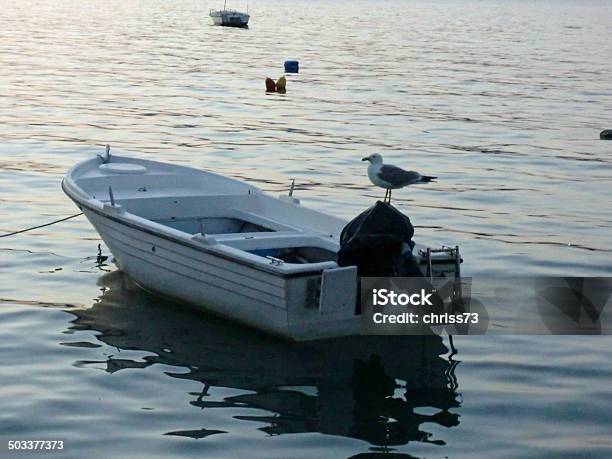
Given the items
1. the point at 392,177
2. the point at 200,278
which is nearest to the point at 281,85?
the point at 392,177

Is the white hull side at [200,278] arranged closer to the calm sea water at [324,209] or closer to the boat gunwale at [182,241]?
the boat gunwale at [182,241]

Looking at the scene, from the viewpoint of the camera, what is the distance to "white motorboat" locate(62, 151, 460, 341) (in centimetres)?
1112

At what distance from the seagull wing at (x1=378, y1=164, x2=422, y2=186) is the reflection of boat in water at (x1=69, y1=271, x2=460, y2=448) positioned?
1.64 meters

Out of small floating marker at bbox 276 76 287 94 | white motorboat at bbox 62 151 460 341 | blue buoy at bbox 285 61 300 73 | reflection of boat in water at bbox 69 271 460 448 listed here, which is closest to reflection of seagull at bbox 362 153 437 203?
white motorboat at bbox 62 151 460 341

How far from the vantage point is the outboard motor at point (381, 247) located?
37.1 ft

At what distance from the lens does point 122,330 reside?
12281 mm

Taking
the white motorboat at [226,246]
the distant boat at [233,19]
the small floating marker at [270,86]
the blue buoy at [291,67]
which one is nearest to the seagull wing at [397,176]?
the white motorboat at [226,246]

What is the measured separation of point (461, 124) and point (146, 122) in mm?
8141

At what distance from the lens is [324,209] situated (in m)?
18.6

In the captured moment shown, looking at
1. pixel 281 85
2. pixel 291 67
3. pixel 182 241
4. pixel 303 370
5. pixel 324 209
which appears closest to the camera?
pixel 303 370

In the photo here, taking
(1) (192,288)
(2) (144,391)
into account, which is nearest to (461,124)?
(1) (192,288)

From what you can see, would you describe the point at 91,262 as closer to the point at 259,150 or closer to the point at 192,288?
the point at 192,288

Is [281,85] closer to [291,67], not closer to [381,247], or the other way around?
[291,67]

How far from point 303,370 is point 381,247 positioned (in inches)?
55.7
